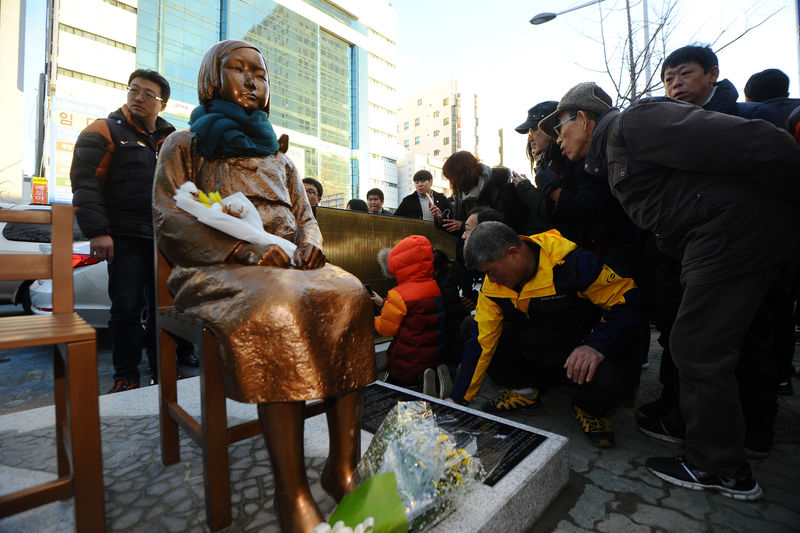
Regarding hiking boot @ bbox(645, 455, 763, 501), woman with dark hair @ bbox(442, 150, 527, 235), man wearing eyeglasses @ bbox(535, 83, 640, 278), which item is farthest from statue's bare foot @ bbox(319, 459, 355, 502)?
woman with dark hair @ bbox(442, 150, 527, 235)

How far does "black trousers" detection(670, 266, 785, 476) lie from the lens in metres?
1.53

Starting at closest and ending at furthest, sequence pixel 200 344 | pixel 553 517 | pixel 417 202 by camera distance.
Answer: pixel 200 344, pixel 553 517, pixel 417 202

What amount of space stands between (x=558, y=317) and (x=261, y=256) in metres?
1.83

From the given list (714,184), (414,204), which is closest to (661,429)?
(714,184)

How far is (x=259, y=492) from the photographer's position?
5.10 feet

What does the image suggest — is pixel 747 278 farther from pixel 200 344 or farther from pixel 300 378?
pixel 200 344

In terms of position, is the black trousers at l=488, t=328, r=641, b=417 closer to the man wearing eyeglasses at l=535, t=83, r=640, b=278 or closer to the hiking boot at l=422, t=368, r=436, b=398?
the hiking boot at l=422, t=368, r=436, b=398

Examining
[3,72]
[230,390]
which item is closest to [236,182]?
[230,390]

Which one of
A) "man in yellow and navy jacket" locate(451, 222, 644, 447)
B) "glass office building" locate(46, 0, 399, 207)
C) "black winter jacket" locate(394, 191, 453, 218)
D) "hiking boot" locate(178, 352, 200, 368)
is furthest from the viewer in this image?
"glass office building" locate(46, 0, 399, 207)

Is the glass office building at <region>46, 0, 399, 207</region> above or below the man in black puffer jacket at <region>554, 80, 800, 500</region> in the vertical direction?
above

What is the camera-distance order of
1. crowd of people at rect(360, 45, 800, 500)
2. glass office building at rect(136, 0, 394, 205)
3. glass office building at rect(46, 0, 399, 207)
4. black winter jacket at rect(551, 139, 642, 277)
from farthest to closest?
1. glass office building at rect(136, 0, 394, 205)
2. glass office building at rect(46, 0, 399, 207)
3. black winter jacket at rect(551, 139, 642, 277)
4. crowd of people at rect(360, 45, 800, 500)

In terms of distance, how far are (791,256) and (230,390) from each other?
6.80 ft

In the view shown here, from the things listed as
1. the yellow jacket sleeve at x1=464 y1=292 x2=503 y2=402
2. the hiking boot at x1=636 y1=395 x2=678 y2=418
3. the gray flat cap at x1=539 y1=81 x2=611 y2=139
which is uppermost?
the gray flat cap at x1=539 y1=81 x2=611 y2=139

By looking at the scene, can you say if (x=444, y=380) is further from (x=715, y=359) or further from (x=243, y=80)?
(x=243, y=80)
